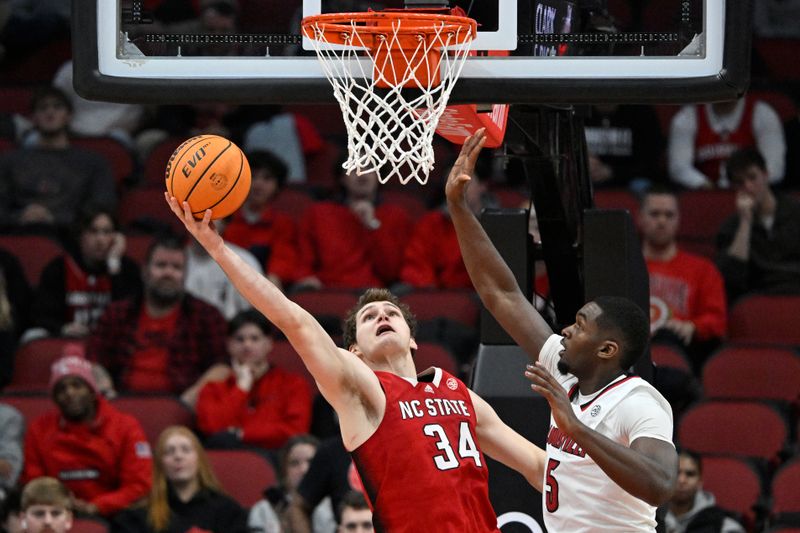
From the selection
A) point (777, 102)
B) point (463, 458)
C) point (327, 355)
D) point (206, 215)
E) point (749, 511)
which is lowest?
point (749, 511)

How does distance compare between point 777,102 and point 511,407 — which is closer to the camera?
point 511,407

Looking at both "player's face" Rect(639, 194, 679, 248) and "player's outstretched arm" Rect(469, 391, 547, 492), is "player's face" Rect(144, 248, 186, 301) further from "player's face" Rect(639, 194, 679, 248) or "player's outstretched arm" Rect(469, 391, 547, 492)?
"player's outstretched arm" Rect(469, 391, 547, 492)

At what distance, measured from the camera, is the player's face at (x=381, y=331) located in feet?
16.9

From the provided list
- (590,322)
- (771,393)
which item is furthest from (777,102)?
(590,322)

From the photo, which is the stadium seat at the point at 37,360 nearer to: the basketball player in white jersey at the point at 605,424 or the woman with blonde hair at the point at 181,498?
the woman with blonde hair at the point at 181,498

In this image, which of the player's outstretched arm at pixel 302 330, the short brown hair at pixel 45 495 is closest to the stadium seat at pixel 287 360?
the short brown hair at pixel 45 495

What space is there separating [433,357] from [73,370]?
77.5 inches

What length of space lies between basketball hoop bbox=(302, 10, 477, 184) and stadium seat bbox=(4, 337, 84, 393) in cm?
475

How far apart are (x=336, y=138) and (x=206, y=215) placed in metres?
7.25

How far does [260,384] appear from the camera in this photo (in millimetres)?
8680

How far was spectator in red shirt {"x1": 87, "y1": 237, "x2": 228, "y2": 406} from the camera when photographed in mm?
9023

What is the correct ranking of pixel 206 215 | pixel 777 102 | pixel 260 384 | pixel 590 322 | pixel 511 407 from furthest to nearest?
pixel 777 102
pixel 260 384
pixel 511 407
pixel 590 322
pixel 206 215

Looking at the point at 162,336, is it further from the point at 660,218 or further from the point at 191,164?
the point at 191,164

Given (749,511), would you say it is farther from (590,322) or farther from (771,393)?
(590,322)
